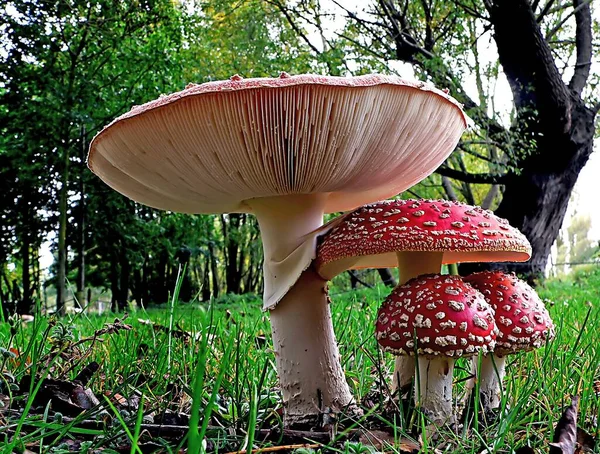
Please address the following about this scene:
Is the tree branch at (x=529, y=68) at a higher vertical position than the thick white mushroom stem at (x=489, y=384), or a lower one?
higher

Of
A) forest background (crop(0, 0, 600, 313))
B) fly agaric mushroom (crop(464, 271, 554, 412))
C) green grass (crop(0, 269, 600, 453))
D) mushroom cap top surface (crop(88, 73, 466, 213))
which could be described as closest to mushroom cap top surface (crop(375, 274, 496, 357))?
fly agaric mushroom (crop(464, 271, 554, 412))

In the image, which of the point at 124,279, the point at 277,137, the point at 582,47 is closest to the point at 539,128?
the point at 582,47

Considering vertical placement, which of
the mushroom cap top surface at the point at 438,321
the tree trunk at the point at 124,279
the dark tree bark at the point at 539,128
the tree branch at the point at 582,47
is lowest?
the tree trunk at the point at 124,279

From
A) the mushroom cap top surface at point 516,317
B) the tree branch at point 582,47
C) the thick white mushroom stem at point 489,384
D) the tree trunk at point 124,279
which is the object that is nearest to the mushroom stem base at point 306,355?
the thick white mushroom stem at point 489,384

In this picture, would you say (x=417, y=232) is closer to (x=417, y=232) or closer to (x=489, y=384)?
(x=417, y=232)

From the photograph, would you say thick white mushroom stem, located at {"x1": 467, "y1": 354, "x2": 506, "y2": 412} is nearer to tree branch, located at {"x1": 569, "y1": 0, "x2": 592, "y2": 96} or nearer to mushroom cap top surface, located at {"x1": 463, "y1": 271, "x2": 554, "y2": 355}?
mushroom cap top surface, located at {"x1": 463, "y1": 271, "x2": 554, "y2": 355}

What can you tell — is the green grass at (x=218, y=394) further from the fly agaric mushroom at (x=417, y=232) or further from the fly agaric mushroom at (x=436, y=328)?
the fly agaric mushroom at (x=417, y=232)
